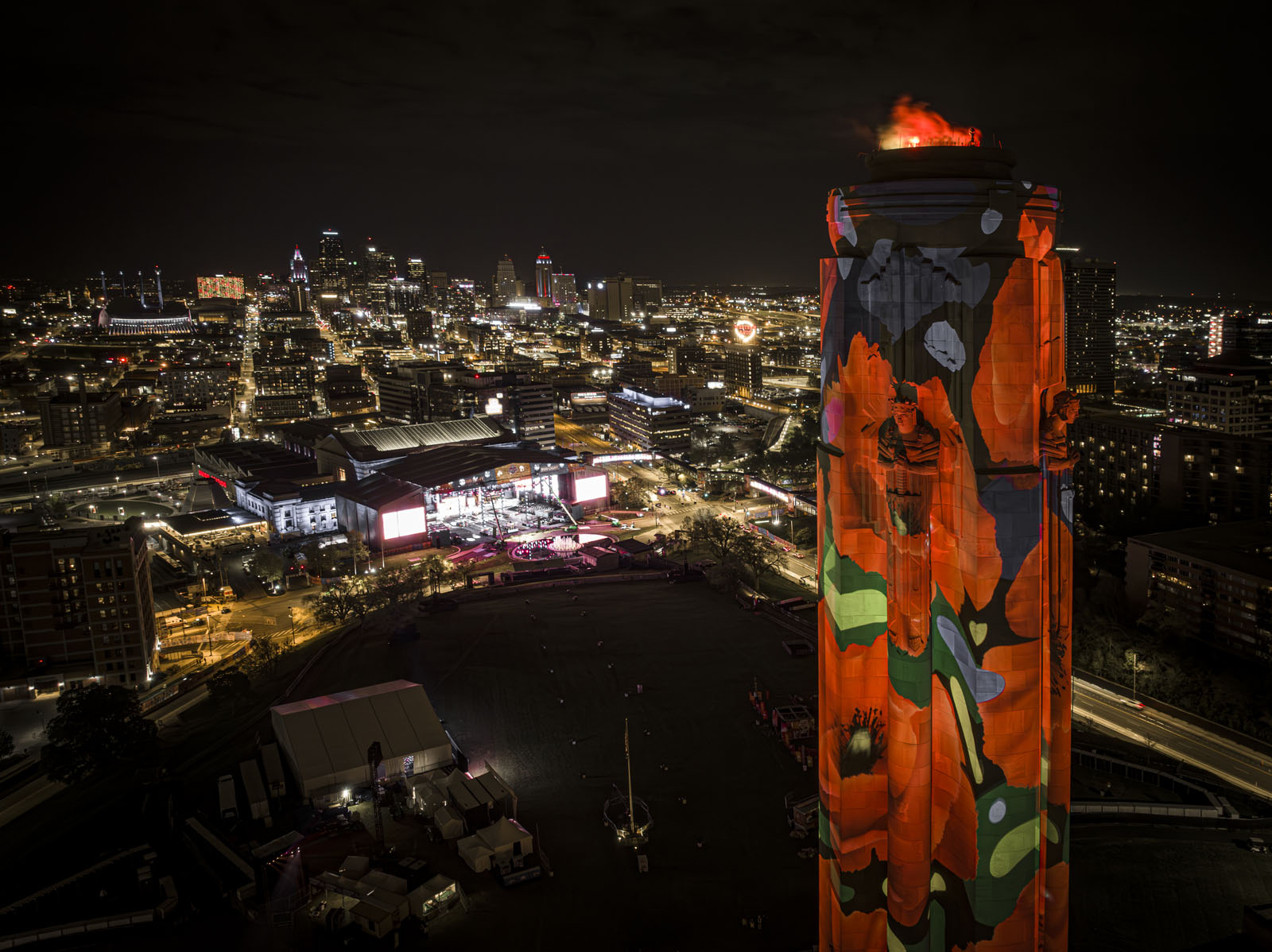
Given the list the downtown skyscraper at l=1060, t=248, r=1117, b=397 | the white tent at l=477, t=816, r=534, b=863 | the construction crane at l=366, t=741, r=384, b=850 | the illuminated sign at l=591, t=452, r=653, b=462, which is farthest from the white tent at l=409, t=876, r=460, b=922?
the downtown skyscraper at l=1060, t=248, r=1117, b=397

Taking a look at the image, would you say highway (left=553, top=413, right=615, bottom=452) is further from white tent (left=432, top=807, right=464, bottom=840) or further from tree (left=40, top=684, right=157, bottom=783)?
white tent (left=432, top=807, right=464, bottom=840)

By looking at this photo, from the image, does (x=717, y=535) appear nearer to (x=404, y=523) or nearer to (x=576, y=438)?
(x=404, y=523)

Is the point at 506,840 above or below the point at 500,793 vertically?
below

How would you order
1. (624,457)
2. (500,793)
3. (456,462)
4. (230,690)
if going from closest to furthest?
1. (500,793)
2. (230,690)
3. (456,462)
4. (624,457)

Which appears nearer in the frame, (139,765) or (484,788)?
(484,788)

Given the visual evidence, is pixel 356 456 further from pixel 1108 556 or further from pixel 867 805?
pixel 867 805

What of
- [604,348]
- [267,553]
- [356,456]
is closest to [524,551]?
[267,553]

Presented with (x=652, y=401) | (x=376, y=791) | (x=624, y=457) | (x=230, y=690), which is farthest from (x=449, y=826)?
(x=652, y=401)

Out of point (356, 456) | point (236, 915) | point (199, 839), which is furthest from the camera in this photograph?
point (356, 456)

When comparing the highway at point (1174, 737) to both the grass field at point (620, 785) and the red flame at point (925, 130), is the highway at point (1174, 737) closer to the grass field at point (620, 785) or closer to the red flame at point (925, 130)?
the grass field at point (620, 785)
